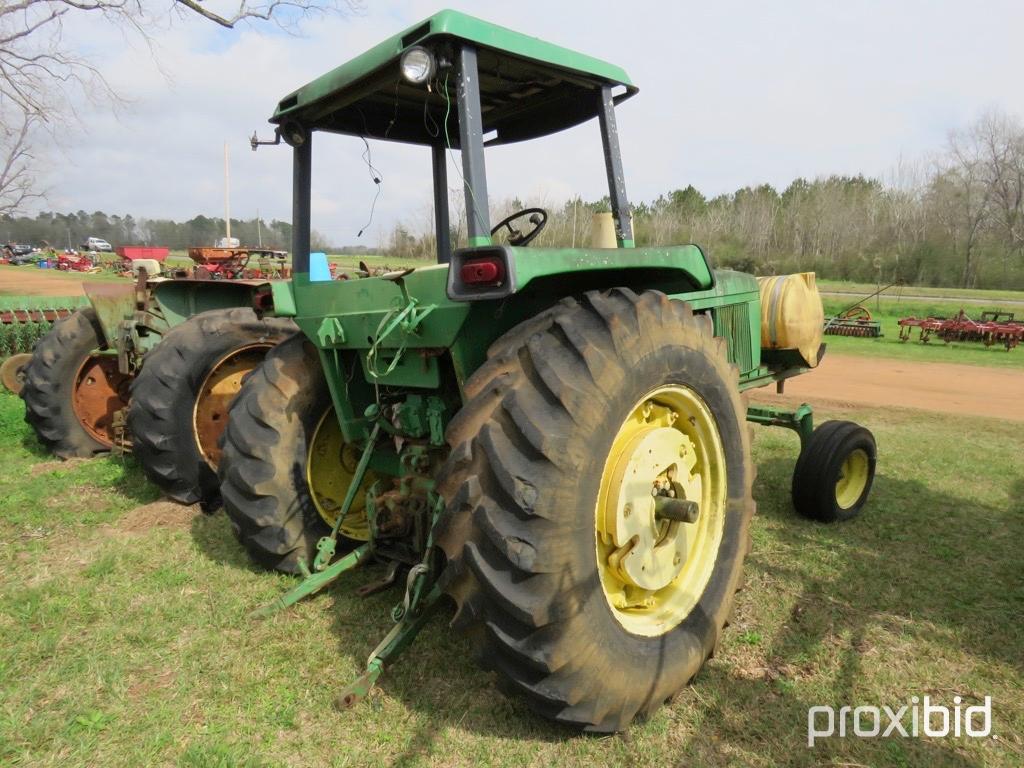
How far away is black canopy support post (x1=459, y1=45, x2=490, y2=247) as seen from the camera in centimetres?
235

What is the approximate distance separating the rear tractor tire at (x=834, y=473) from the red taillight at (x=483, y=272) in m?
2.85

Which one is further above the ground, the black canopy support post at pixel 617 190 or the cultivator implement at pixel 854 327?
the black canopy support post at pixel 617 190

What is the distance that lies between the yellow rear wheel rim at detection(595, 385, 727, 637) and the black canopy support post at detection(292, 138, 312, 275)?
1.87 meters

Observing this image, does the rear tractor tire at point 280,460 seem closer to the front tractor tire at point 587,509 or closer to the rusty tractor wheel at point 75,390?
the front tractor tire at point 587,509

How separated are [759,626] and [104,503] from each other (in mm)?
4222

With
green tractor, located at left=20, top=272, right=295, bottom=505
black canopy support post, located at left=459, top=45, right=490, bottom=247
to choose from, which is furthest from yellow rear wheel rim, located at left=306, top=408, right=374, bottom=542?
black canopy support post, located at left=459, top=45, right=490, bottom=247

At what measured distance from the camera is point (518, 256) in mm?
2090

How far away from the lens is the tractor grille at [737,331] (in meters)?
3.83

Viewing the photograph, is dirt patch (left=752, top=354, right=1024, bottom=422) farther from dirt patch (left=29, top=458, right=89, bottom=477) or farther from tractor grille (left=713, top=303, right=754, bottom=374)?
dirt patch (left=29, top=458, right=89, bottom=477)

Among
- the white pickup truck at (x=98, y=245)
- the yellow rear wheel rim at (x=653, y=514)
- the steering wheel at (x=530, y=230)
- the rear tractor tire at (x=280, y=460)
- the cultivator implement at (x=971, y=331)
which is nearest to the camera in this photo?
the yellow rear wheel rim at (x=653, y=514)

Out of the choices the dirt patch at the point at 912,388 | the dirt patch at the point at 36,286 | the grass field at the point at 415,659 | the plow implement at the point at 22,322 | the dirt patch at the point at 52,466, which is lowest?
the grass field at the point at 415,659

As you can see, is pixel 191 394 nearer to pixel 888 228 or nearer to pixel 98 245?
pixel 888 228

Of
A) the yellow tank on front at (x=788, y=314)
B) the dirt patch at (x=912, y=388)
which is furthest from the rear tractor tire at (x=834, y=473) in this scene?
the dirt patch at (x=912, y=388)

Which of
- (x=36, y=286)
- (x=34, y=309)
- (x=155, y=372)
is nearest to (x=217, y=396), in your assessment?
(x=155, y=372)
